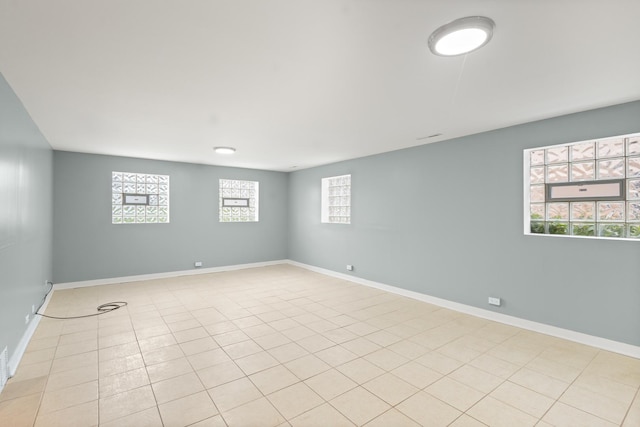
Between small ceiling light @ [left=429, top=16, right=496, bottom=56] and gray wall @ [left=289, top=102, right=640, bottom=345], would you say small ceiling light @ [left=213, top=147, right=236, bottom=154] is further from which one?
small ceiling light @ [left=429, top=16, right=496, bottom=56]

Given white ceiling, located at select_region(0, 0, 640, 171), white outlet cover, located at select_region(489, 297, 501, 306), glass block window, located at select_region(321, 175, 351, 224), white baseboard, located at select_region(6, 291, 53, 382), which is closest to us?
white ceiling, located at select_region(0, 0, 640, 171)

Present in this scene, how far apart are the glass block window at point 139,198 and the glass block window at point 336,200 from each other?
3402 mm

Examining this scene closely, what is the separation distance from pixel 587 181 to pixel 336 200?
4217 mm

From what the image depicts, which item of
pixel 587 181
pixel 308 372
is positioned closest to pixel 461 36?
pixel 587 181

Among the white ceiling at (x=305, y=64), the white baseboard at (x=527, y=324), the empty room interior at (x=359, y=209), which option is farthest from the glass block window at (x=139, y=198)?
the white baseboard at (x=527, y=324)

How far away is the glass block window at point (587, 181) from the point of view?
2.89 metres

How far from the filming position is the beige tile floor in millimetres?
1996

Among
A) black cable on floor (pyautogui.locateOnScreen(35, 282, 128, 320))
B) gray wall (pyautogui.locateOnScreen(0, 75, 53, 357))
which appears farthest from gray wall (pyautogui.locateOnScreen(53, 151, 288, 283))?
gray wall (pyautogui.locateOnScreen(0, 75, 53, 357))

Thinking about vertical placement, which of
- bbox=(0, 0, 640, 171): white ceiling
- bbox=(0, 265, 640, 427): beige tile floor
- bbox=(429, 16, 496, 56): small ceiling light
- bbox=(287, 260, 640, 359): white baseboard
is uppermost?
bbox=(0, 0, 640, 171): white ceiling

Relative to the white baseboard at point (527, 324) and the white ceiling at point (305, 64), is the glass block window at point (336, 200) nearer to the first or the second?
the white baseboard at point (527, 324)

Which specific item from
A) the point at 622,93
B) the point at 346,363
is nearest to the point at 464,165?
the point at 622,93

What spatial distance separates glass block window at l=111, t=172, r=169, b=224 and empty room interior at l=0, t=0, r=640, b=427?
0.08 metres

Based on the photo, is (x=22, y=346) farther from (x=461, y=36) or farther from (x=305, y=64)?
(x=461, y=36)

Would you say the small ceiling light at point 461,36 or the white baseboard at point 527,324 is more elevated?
the small ceiling light at point 461,36
